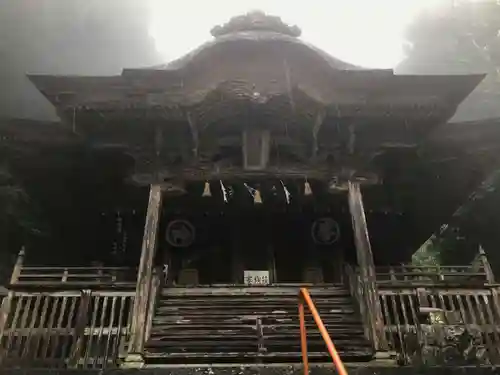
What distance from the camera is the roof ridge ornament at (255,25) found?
10555 mm

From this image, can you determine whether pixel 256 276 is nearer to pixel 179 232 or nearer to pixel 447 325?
pixel 179 232

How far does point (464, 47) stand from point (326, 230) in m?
17.3

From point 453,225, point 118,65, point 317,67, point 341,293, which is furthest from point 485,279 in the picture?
point 118,65

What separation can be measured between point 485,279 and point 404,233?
4.63m

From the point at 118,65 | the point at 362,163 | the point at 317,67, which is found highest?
the point at 118,65

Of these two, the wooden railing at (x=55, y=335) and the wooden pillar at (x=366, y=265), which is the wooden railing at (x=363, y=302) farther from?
the wooden railing at (x=55, y=335)

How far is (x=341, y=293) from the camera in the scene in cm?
944

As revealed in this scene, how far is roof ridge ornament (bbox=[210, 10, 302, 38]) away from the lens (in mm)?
10555

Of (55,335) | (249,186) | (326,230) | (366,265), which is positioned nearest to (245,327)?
(366,265)

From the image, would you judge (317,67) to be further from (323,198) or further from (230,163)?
(323,198)

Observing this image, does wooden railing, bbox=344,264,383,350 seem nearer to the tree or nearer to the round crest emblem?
the round crest emblem

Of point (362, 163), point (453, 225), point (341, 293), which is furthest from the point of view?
point (453, 225)

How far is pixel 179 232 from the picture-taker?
12852mm

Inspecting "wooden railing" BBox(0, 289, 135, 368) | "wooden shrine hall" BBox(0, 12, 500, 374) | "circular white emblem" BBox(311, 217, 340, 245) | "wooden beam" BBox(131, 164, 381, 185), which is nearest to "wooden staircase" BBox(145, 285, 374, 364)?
"wooden shrine hall" BBox(0, 12, 500, 374)
